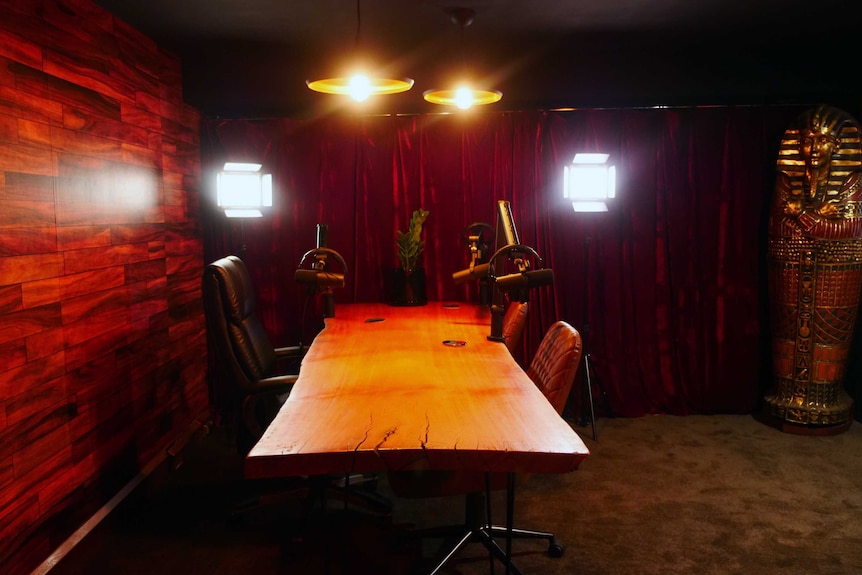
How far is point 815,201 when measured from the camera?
4023mm

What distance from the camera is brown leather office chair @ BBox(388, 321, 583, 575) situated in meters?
2.28

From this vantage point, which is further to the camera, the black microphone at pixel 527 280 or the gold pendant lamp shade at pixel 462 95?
the gold pendant lamp shade at pixel 462 95

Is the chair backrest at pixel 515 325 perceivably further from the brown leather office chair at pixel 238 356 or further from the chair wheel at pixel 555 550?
the brown leather office chair at pixel 238 356

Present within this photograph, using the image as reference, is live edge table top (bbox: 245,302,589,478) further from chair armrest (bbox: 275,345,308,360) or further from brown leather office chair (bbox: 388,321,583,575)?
chair armrest (bbox: 275,345,308,360)

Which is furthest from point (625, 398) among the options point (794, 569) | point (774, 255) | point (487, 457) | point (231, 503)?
point (487, 457)

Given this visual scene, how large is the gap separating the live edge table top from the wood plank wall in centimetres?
102

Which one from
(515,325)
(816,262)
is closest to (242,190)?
(515,325)

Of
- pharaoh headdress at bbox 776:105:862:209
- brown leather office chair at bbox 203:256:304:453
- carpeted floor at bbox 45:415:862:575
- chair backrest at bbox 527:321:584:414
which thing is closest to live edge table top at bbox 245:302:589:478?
chair backrest at bbox 527:321:584:414

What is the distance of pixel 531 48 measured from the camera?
4062 millimetres

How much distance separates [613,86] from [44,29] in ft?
10.5

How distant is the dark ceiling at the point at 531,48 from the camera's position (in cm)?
335

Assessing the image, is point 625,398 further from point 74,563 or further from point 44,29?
point 44,29

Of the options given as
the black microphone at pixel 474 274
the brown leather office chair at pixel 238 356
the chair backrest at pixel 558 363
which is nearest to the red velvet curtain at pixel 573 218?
the black microphone at pixel 474 274

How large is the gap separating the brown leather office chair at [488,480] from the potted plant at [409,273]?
134 cm
